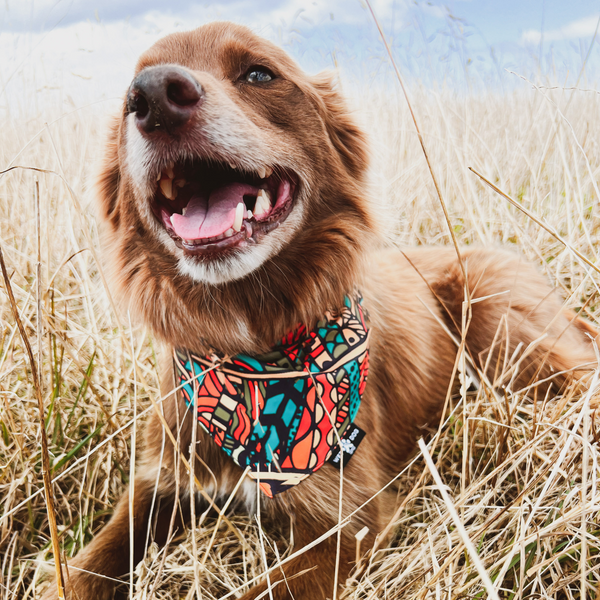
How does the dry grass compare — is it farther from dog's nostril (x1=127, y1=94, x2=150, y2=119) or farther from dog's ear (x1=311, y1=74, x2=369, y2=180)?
dog's nostril (x1=127, y1=94, x2=150, y2=119)

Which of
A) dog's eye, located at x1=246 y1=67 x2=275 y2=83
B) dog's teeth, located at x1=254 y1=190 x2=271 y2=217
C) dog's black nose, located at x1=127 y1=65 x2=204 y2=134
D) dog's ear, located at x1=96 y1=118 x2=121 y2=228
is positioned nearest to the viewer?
dog's black nose, located at x1=127 y1=65 x2=204 y2=134

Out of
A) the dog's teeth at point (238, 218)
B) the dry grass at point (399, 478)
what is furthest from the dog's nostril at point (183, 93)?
the dry grass at point (399, 478)

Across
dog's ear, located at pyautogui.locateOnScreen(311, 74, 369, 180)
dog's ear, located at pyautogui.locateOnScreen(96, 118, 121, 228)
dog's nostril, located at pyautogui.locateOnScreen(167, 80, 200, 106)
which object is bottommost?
dog's ear, located at pyautogui.locateOnScreen(96, 118, 121, 228)

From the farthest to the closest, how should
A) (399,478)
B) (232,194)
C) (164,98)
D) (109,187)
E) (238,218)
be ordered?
(399,478) < (109,187) < (232,194) < (238,218) < (164,98)

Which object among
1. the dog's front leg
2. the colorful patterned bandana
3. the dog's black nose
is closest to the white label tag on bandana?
the colorful patterned bandana

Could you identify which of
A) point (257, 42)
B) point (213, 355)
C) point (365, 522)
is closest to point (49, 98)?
point (257, 42)

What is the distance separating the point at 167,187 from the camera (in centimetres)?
194

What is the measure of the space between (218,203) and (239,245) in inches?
8.0

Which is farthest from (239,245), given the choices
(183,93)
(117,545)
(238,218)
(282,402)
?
(117,545)

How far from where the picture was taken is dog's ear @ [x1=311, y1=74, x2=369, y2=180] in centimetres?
231

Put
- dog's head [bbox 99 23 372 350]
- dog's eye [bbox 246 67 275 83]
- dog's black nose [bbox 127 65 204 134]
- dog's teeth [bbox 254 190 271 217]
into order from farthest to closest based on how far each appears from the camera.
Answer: dog's eye [bbox 246 67 275 83] → dog's teeth [bbox 254 190 271 217] → dog's head [bbox 99 23 372 350] → dog's black nose [bbox 127 65 204 134]

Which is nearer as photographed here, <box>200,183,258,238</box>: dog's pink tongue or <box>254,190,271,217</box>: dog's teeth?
<box>200,183,258,238</box>: dog's pink tongue

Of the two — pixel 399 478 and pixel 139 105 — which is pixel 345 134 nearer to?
pixel 139 105

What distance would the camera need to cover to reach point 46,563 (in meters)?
1.96
